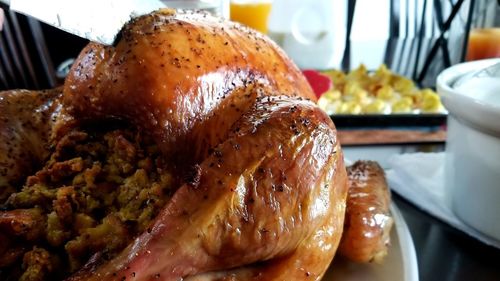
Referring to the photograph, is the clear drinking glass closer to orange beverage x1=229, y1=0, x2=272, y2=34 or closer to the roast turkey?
orange beverage x1=229, y1=0, x2=272, y2=34

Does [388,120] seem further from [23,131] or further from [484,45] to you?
[23,131]

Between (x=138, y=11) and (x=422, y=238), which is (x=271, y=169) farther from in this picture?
(x=422, y=238)

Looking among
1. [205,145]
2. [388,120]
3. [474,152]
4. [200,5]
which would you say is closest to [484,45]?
[388,120]

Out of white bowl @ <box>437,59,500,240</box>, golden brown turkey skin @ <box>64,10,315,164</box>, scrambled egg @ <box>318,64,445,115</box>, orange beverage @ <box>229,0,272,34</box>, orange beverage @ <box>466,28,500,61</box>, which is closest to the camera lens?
golden brown turkey skin @ <box>64,10,315,164</box>

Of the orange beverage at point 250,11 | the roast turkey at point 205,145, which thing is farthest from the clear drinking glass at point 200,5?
the roast turkey at point 205,145

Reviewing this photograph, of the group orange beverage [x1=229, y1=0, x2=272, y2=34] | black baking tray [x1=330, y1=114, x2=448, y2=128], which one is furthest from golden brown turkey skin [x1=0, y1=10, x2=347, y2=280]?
orange beverage [x1=229, y1=0, x2=272, y2=34]

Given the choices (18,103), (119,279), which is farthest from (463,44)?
(119,279)
